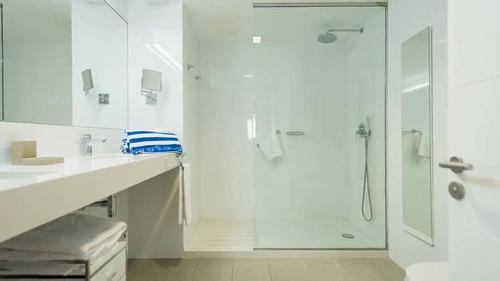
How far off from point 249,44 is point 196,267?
98.5 inches

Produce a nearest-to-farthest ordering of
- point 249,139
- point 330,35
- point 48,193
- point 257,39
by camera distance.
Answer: point 48,193 < point 330,35 < point 257,39 < point 249,139

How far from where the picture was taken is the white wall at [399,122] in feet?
5.70

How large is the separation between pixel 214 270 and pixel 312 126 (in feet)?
A: 5.81

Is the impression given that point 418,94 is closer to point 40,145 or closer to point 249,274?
point 249,274

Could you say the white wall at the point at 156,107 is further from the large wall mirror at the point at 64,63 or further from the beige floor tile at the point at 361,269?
the beige floor tile at the point at 361,269

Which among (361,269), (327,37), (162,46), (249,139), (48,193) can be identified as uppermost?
(327,37)

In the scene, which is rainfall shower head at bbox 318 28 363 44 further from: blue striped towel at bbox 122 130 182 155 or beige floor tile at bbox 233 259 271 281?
beige floor tile at bbox 233 259 271 281

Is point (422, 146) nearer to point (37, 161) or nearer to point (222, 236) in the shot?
point (222, 236)

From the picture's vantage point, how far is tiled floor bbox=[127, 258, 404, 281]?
2.02 meters

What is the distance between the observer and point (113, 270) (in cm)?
106

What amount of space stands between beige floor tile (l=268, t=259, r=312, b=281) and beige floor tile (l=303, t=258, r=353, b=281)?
1.9 inches

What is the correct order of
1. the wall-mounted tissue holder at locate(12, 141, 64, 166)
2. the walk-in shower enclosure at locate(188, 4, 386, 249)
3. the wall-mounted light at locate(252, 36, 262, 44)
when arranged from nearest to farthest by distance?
the wall-mounted tissue holder at locate(12, 141, 64, 166) → the walk-in shower enclosure at locate(188, 4, 386, 249) → the wall-mounted light at locate(252, 36, 262, 44)

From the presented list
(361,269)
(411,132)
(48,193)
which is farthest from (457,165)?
(361,269)

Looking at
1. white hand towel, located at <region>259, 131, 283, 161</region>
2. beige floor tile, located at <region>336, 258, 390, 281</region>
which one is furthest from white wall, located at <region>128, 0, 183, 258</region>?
beige floor tile, located at <region>336, 258, 390, 281</region>
